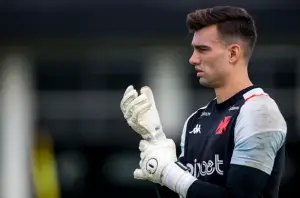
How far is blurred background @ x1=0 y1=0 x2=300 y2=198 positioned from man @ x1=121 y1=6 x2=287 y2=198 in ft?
32.4

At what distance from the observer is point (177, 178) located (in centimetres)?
421

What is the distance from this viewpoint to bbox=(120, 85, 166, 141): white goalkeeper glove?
4.45 m

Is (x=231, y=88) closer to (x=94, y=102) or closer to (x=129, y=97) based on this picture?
(x=129, y=97)

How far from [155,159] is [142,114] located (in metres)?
0.23

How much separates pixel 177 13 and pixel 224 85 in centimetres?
941

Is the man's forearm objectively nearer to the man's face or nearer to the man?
the man

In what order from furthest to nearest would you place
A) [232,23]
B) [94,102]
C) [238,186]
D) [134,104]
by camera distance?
[94,102], [134,104], [232,23], [238,186]

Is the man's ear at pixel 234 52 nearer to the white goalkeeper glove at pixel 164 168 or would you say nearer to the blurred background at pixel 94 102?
the white goalkeeper glove at pixel 164 168

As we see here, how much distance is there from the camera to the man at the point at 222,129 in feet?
13.4

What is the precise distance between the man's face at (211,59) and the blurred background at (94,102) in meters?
9.94

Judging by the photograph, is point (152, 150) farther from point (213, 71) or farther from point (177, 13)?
point (177, 13)

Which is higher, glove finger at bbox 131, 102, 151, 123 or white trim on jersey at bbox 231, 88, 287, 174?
glove finger at bbox 131, 102, 151, 123

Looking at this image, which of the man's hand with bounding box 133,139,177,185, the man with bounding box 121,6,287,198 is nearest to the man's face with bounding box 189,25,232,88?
the man with bounding box 121,6,287,198

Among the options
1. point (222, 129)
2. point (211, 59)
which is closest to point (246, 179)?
point (222, 129)
